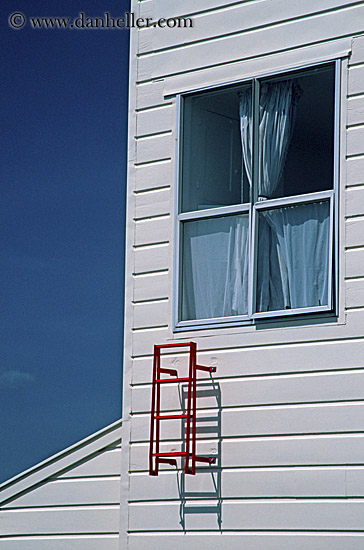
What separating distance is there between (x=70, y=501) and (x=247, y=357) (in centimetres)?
186

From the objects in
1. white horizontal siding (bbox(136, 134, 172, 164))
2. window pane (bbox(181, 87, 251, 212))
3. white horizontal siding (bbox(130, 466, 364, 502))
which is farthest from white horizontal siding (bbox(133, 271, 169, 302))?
white horizontal siding (bbox(130, 466, 364, 502))

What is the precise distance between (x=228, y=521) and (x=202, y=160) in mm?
2505

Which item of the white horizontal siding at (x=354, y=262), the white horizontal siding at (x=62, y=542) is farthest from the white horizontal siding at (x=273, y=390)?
the white horizontal siding at (x=62, y=542)

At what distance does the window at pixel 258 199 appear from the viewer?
6.91 meters

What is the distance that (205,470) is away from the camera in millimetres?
7016

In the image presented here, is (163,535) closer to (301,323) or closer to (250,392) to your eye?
(250,392)

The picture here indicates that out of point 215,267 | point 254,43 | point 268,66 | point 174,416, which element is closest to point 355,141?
point 268,66

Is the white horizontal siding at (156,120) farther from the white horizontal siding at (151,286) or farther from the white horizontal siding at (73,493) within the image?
the white horizontal siding at (73,493)

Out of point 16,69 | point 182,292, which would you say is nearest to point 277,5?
point 182,292

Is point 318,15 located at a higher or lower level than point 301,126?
higher

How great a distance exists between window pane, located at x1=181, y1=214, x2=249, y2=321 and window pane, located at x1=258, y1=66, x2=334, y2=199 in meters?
0.37

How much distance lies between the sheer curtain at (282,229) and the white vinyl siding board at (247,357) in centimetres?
14

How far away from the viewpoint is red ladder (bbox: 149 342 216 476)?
6941 millimetres

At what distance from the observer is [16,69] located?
27.7 meters
